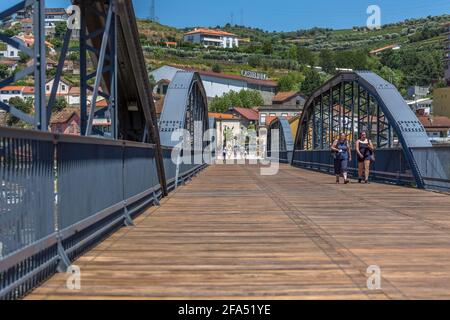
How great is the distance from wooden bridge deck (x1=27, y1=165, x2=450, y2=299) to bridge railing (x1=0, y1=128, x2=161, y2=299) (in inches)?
8.5

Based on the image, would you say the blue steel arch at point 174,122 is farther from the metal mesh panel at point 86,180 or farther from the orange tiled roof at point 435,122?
the orange tiled roof at point 435,122

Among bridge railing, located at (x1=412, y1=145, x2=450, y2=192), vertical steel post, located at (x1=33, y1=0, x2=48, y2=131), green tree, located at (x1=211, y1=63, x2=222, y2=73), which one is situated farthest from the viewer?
green tree, located at (x1=211, y1=63, x2=222, y2=73)

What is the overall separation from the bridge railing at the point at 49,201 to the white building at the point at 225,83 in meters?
133

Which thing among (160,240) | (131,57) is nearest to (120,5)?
(131,57)

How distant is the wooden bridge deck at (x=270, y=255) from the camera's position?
5.57 m

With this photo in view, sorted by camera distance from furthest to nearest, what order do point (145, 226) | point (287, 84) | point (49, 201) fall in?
point (287, 84) < point (145, 226) < point (49, 201)

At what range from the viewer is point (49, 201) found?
5992mm

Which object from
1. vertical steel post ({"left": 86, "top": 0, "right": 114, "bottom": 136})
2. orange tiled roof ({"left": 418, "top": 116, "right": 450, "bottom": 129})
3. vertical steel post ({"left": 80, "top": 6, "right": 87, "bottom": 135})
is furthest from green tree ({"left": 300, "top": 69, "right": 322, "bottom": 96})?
vertical steel post ({"left": 86, "top": 0, "right": 114, "bottom": 136})

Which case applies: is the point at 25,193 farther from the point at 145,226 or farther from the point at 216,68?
the point at 216,68

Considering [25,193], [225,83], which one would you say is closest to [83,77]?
[25,193]

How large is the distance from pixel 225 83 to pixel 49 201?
5884 inches

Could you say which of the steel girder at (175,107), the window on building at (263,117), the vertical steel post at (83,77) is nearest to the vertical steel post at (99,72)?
the vertical steel post at (83,77)

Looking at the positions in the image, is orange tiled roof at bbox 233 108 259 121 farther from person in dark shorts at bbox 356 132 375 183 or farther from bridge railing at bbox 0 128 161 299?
bridge railing at bbox 0 128 161 299

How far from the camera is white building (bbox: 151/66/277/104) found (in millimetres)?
142375
